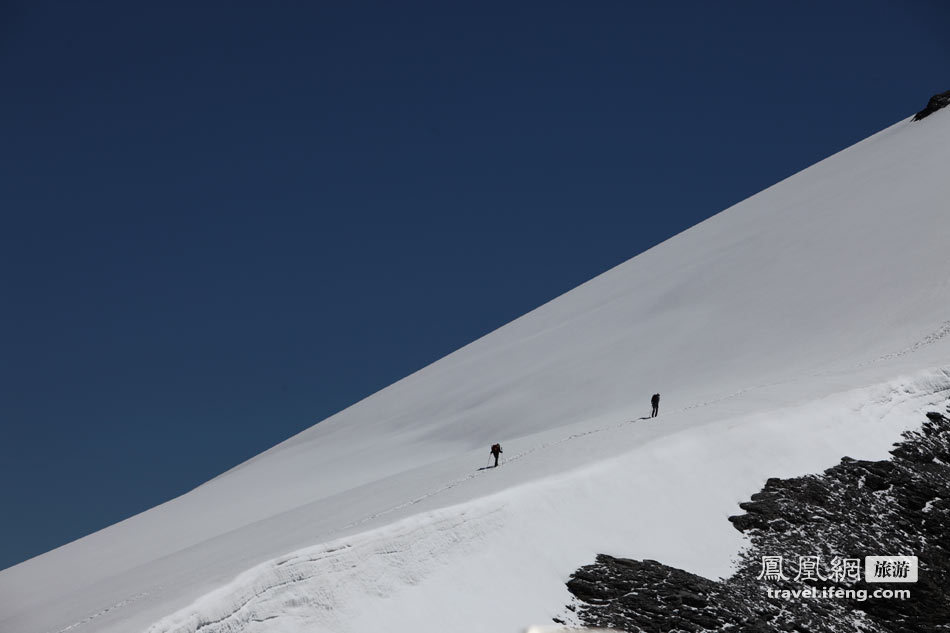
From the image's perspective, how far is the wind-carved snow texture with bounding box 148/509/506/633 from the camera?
37.5 ft

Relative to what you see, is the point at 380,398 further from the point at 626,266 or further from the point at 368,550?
the point at 368,550

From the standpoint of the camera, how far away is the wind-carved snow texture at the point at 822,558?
12289mm

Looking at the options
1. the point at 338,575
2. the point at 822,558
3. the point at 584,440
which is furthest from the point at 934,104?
the point at 338,575

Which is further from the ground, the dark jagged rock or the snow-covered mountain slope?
the dark jagged rock

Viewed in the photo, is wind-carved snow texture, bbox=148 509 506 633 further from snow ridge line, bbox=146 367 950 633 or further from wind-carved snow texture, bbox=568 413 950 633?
wind-carved snow texture, bbox=568 413 950 633

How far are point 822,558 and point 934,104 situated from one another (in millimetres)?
44825

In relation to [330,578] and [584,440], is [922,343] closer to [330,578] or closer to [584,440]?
[584,440]

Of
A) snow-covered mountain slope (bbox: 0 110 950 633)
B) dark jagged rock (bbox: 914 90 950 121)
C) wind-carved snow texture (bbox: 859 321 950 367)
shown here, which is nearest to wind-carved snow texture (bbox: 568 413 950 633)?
snow-covered mountain slope (bbox: 0 110 950 633)

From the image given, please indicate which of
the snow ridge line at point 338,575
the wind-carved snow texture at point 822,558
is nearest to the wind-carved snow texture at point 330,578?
the snow ridge line at point 338,575

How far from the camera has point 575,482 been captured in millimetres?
14062

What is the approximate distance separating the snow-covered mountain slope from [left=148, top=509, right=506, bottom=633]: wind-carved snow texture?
28 millimetres

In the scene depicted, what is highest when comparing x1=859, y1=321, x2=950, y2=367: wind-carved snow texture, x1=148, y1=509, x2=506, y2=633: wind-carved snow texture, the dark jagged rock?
the dark jagged rock

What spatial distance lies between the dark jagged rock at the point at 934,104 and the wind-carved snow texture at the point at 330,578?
151ft

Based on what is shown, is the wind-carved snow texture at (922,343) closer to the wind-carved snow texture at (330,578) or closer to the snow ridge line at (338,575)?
the snow ridge line at (338,575)
